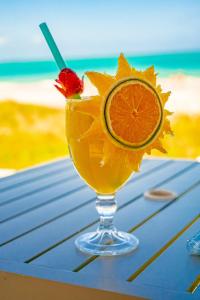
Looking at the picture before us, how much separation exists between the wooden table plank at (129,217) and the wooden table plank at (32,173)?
38cm

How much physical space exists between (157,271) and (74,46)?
37.6 feet

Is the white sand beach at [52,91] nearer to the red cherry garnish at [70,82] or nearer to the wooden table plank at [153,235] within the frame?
the wooden table plank at [153,235]

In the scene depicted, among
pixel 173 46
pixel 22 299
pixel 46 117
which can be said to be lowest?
pixel 22 299

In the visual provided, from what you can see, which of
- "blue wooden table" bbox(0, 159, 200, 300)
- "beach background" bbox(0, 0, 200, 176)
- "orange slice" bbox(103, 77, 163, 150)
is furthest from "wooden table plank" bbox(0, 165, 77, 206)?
"beach background" bbox(0, 0, 200, 176)

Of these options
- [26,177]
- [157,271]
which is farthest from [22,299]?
[26,177]

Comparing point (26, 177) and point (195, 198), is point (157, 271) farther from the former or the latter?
point (26, 177)

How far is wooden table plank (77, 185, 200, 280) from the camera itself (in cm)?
84

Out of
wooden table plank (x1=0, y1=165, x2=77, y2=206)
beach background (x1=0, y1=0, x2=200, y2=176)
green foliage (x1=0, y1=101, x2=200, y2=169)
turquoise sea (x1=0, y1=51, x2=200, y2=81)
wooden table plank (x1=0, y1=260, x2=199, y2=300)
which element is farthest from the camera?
turquoise sea (x1=0, y1=51, x2=200, y2=81)

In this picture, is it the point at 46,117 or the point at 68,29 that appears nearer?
the point at 46,117

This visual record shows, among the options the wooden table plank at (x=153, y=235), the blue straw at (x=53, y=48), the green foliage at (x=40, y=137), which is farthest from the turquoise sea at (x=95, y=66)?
the blue straw at (x=53, y=48)

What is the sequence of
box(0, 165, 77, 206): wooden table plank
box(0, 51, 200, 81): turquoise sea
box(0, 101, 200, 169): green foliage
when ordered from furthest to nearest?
box(0, 51, 200, 81): turquoise sea → box(0, 101, 200, 169): green foliage → box(0, 165, 77, 206): wooden table plank

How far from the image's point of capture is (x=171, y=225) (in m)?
1.08

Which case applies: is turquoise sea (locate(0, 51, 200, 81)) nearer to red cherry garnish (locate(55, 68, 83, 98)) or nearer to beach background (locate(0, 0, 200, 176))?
beach background (locate(0, 0, 200, 176))

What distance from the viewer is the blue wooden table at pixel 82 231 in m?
0.78
